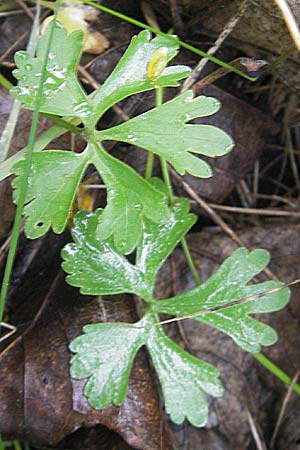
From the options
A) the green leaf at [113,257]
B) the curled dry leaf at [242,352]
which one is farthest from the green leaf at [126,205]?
the curled dry leaf at [242,352]

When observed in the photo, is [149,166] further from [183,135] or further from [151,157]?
[183,135]

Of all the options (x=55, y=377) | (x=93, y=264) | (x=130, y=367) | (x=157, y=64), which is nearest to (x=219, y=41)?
(x=157, y=64)

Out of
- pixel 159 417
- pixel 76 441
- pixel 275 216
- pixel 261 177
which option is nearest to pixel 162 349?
pixel 159 417

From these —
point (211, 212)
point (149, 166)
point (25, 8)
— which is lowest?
point (211, 212)

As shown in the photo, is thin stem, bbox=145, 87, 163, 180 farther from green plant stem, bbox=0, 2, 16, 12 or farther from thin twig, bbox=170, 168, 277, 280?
green plant stem, bbox=0, 2, 16, 12

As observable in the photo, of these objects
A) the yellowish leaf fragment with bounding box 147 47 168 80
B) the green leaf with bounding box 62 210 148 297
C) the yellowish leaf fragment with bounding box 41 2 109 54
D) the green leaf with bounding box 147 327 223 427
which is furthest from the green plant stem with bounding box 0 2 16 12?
the green leaf with bounding box 147 327 223 427

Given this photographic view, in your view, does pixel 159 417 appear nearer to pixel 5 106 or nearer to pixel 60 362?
pixel 60 362
